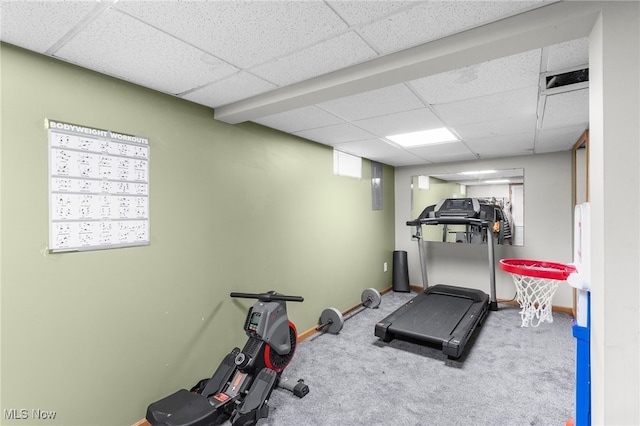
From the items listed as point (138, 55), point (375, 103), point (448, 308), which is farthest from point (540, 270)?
point (138, 55)

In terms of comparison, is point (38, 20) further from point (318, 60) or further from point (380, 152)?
point (380, 152)

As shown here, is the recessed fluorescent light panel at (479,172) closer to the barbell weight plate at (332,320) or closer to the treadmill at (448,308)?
the treadmill at (448,308)

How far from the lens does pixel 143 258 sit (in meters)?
2.06

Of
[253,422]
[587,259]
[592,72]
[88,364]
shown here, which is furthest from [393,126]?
[88,364]

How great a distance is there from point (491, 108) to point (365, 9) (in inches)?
65.4

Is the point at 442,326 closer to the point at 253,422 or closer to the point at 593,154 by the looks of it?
the point at 253,422

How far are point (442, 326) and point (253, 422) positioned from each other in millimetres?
2140

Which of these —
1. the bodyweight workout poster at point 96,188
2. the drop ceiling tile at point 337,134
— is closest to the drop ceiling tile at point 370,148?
the drop ceiling tile at point 337,134

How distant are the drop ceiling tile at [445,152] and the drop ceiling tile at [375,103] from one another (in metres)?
1.47

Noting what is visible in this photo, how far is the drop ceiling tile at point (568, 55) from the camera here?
1.51 metres

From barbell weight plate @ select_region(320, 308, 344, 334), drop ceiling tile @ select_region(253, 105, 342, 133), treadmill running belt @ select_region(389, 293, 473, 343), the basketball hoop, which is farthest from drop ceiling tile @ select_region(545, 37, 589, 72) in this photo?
barbell weight plate @ select_region(320, 308, 344, 334)

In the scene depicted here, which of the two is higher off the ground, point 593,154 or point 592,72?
point 592,72

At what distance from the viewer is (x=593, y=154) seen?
1.25 m

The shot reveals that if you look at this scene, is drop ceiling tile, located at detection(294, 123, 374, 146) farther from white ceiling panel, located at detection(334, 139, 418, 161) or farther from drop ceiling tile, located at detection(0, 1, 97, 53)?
drop ceiling tile, located at detection(0, 1, 97, 53)
